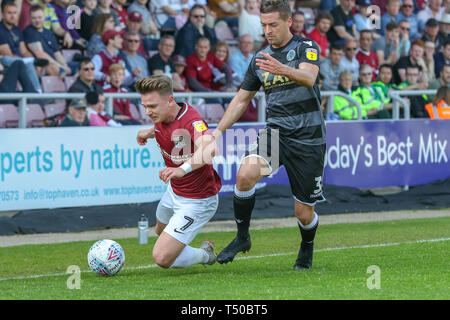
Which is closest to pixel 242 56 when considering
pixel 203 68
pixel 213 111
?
pixel 203 68

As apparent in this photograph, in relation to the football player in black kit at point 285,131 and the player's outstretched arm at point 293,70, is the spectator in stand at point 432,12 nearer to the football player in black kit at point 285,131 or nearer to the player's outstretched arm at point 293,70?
the football player in black kit at point 285,131

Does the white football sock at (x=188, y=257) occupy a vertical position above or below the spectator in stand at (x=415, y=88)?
above

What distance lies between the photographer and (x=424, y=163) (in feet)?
56.1

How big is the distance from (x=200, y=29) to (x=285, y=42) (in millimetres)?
8918

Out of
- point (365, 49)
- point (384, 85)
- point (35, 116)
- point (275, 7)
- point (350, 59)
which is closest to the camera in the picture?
point (275, 7)

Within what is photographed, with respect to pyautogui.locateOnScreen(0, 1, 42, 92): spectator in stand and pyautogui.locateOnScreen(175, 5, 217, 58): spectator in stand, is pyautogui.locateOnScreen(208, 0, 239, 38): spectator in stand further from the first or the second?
pyautogui.locateOnScreen(0, 1, 42, 92): spectator in stand

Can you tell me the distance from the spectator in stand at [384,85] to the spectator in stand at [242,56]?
241cm

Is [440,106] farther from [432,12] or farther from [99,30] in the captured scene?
[99,30]

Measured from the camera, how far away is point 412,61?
19.5 m

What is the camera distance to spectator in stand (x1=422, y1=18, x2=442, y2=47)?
21.2m

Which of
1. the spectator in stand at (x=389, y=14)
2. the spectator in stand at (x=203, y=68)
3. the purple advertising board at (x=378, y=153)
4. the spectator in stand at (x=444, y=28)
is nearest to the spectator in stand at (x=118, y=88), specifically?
the spectator in stand at (x=203, y=68)

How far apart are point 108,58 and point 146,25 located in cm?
185

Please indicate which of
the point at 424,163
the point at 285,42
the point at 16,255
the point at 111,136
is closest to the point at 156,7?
the point at 111,136

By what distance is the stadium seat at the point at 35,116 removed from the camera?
13.9 meters
